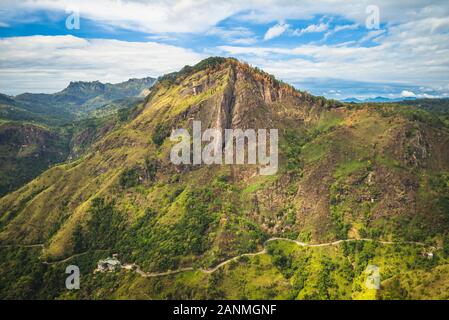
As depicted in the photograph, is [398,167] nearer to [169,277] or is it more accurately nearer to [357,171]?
[357,171]

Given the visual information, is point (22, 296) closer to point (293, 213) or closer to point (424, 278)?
point (293, 213)

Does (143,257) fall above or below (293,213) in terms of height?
below
